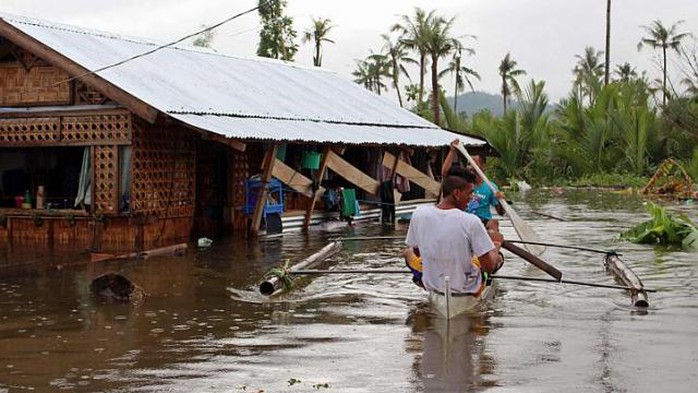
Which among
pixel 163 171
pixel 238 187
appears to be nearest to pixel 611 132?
pixel 238 187

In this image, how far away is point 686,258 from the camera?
13766 mm

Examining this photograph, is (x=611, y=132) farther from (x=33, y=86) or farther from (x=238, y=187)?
(x=33, y=86)

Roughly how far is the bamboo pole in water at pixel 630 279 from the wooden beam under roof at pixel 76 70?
22.2 feet

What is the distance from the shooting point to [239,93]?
61.3 ft

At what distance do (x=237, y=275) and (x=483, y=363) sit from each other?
5850 mm

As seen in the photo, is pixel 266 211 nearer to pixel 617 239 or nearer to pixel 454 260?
pixel 617 239

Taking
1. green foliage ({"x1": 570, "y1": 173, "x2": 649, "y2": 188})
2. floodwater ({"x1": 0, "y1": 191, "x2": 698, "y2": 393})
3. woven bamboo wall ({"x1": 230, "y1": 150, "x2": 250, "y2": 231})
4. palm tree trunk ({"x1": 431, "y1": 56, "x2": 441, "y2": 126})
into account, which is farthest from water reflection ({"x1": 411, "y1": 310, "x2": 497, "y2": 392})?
palm tree trunk ({"x1": 431, "y1": 56, "x2": 441, "y2": 126})

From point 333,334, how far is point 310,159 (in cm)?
1090

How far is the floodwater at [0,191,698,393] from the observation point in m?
6.56

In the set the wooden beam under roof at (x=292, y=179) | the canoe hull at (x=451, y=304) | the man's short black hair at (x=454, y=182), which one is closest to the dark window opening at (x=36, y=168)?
the wooden beam under roof at (x=292, y=179)

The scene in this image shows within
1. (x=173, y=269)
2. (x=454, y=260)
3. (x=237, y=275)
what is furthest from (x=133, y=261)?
(x=454, y=260)

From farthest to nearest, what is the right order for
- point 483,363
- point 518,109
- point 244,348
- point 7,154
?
point 518,109 → point 7,154 → point 244,348 → point 483,363

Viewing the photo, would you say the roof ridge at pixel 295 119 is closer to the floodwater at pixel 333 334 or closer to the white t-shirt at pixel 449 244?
the floodwater at pixel 333 334

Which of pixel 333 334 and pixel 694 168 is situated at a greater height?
pixel 694 168
